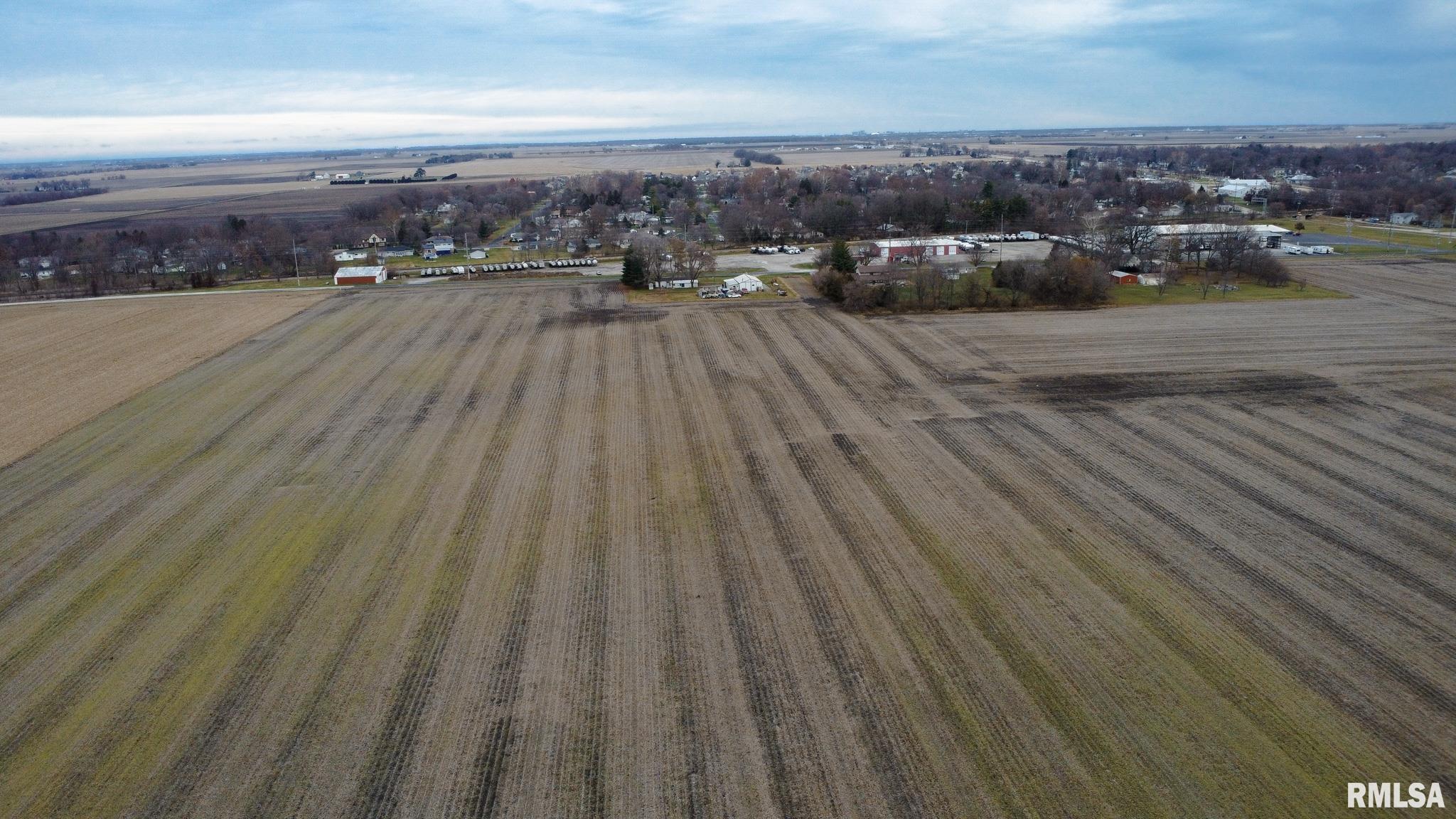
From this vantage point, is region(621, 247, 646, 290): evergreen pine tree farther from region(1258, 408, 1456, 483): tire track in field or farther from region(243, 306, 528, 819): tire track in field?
region(1258, 408, 1456, 483): tire track in field

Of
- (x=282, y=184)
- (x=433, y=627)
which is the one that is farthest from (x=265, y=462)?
(x=282, y=184)

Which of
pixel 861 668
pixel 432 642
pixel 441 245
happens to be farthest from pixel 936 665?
pixel 441 245

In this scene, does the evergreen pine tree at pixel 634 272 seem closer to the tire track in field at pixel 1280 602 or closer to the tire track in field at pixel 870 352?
the tire track in field at pixel 870 352

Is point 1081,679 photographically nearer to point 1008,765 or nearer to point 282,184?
point 1008,765

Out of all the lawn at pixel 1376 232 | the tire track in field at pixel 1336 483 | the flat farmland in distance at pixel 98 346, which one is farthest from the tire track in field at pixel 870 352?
the lawn at pixel 1376 232

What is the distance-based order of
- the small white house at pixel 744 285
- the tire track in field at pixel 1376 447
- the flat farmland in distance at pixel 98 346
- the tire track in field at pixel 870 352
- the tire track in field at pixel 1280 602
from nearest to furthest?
the tire track in field at pixel 1280 602 → the tire track in field at pixel 1376 447 → the flat farmland in distance at pixel 98 346 → the tire track in field at pixel 870 352 → the small white house at pixel 744 285

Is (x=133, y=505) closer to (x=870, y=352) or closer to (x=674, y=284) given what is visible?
(x=870, y=352)
